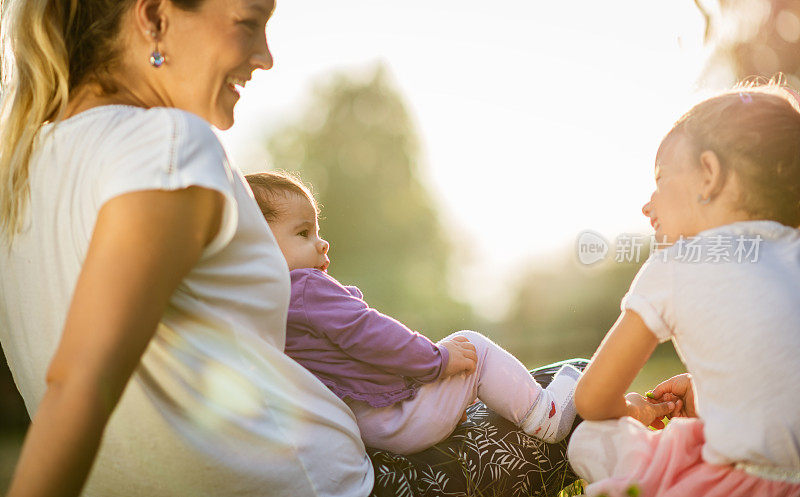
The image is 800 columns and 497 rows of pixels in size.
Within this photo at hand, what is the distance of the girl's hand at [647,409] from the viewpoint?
2297 mm

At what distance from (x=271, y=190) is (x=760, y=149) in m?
1.90

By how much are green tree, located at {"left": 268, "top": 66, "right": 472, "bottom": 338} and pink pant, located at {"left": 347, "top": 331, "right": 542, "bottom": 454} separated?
635 inches

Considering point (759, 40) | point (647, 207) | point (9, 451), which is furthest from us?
point (9, 451)

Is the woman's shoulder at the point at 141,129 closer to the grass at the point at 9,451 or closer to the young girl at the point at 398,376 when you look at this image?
the young girl at the point at 398,376

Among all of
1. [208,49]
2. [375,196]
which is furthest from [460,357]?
[375,196]

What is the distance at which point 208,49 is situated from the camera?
5.58 ft

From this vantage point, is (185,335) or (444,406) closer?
(185,335)

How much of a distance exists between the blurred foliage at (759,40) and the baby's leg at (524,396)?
84.9 inches

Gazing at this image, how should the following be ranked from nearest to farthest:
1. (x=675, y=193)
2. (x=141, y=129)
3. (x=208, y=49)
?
1. (x=141, y=129)
2. (x=208, y=49)
3. (x=675, y=193)

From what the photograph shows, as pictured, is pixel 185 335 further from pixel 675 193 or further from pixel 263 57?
pixel 675 193

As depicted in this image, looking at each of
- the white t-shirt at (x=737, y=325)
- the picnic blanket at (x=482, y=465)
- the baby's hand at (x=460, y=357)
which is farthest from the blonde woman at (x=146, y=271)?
the white t-shirt at (x=737, y=325)

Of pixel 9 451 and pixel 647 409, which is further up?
pixel 647 409

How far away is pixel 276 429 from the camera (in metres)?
1.61

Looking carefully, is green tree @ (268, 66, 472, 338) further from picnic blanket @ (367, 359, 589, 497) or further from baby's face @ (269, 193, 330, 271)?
picnic blanket @ (367, 359, 589, 497)
